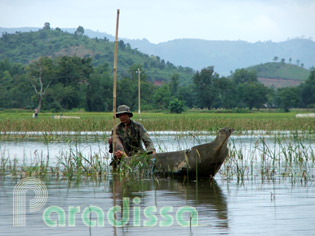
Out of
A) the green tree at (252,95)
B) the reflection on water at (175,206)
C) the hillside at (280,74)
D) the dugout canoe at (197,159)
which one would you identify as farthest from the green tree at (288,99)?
the reflection on water at (175,206)

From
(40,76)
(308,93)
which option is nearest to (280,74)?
(308,93)

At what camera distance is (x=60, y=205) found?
20.5ft

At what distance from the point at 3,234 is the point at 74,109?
60.4 m

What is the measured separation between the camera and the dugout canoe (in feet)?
25.4

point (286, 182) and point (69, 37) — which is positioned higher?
point (69, 37)

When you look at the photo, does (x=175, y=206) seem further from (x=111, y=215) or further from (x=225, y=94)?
(x=225, y=94)

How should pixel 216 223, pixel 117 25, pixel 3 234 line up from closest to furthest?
pixel 3 234, pixel 216 223, pixel 117 25

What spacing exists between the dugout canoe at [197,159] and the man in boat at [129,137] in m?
0.31

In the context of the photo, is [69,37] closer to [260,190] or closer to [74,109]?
[74,109]

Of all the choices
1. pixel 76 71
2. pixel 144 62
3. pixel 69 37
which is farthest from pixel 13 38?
pixel 76 71

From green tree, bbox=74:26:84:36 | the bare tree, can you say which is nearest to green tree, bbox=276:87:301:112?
the bare tree

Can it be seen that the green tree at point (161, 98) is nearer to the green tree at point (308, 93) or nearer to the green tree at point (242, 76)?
the green tree at point (308, 93)

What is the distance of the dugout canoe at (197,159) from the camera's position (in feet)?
25.4

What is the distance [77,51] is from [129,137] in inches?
4745
